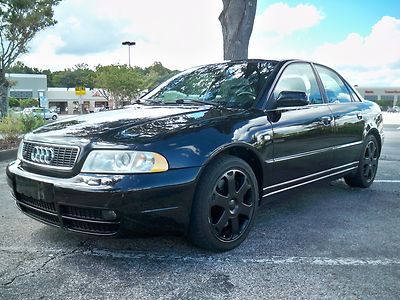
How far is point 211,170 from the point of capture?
2.79 m

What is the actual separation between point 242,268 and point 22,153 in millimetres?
1937

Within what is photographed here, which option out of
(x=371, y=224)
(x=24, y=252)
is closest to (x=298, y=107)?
(x=371, y=224)

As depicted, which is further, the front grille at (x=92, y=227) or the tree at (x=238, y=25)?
the tree at (x=238, y=25)

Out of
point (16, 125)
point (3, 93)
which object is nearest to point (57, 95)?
point (3, 93)

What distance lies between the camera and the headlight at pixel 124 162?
8.20 ft

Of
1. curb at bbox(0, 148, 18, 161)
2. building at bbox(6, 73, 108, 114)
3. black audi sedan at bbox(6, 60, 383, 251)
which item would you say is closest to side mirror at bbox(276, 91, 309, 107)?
black audi sedan at bbox(6, 60, 383, 251)

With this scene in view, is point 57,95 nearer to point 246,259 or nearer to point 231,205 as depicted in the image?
point 231,205

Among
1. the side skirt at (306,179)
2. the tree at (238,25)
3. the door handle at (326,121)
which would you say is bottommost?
the side skirt at (306,179)

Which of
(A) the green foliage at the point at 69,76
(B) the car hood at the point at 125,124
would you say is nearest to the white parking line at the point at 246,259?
(B) the car hood at the point at 125,124

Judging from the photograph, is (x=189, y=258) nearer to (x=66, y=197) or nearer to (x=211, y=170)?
(x=211, y=170)

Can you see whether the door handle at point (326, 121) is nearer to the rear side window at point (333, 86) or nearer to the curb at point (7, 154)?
the rear side window at point (333, 86)

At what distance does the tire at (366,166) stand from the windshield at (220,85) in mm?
1909

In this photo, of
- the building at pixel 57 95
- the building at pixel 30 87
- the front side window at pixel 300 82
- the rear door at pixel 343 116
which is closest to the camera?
the front side window at pixel 300 82

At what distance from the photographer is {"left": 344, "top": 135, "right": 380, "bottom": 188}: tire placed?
4844 mm
